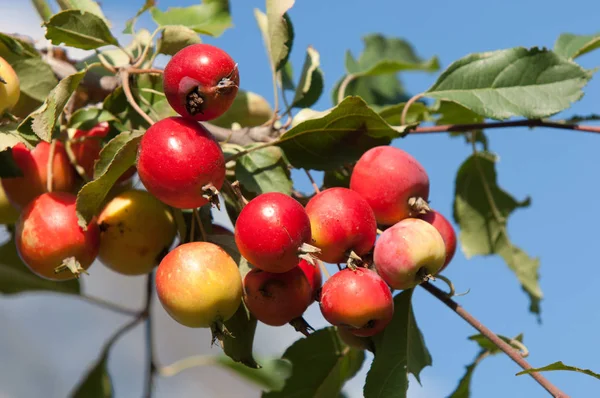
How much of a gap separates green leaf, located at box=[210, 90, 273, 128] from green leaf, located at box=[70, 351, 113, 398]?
0.57m

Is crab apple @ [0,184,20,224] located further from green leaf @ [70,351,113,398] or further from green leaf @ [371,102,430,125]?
green leaf @ [371,102,430,125]

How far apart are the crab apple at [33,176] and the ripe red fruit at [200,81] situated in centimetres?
34

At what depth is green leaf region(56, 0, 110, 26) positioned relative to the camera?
1393 millimetres

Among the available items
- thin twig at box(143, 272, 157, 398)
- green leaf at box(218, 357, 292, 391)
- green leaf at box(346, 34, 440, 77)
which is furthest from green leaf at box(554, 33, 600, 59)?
thin twig at box(143, 272, 157, 398)

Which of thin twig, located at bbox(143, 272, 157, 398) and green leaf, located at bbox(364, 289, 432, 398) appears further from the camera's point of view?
thin twig, located at bbox(143, 272, 157, 398)

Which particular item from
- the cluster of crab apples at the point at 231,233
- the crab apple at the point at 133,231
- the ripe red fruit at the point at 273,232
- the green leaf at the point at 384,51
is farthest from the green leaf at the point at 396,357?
the green leaf at the point at 384,51

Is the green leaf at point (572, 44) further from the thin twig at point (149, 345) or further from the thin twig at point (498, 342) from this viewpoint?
the thin twig at point (149, 345)

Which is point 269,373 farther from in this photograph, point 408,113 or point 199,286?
point 408,113

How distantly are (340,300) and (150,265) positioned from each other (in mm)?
360

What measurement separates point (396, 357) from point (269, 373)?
38 cm

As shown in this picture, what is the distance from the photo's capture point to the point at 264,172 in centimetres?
128

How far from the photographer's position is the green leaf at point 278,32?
140cm

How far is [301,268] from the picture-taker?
117 centimetres

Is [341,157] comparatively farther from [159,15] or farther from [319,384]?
[159,15]
